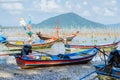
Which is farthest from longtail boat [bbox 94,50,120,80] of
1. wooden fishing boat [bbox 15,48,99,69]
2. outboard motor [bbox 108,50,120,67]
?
wooden fishing boat [bbox 15,48,99,69]

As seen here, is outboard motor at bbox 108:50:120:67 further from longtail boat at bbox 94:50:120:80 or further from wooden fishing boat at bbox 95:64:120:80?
wooden fishing boat at bbox 95:64:120:80

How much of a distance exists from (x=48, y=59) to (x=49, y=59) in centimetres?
9

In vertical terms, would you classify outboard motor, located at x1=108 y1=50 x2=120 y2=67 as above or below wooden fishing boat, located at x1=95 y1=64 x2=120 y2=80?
above

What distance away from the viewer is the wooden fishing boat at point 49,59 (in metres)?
19.6

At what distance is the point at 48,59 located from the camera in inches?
814

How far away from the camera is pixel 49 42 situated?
3856cm

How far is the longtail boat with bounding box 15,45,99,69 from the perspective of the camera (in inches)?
773

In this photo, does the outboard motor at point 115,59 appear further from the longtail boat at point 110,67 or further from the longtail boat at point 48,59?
the longtail boat at point 48,59

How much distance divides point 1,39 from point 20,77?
18.9m

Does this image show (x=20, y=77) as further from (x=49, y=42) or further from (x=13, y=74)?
(x=49, y=42)

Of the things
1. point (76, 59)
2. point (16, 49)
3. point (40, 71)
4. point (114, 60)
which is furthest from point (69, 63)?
point (16, 49)

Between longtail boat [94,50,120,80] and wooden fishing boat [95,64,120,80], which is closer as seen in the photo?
wooden fishing boat [95,64,120,80]

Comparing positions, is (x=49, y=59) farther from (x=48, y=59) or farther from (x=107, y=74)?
(x=107, y=74)

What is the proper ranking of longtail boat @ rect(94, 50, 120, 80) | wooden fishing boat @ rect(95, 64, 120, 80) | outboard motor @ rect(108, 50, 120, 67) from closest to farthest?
wooden fishing boat @ rect(95, 64, 120, 80)
longtail boat @ rect(94, 50, 120, 80)
outboard motor @ rect(108, 50, 120, 67)
